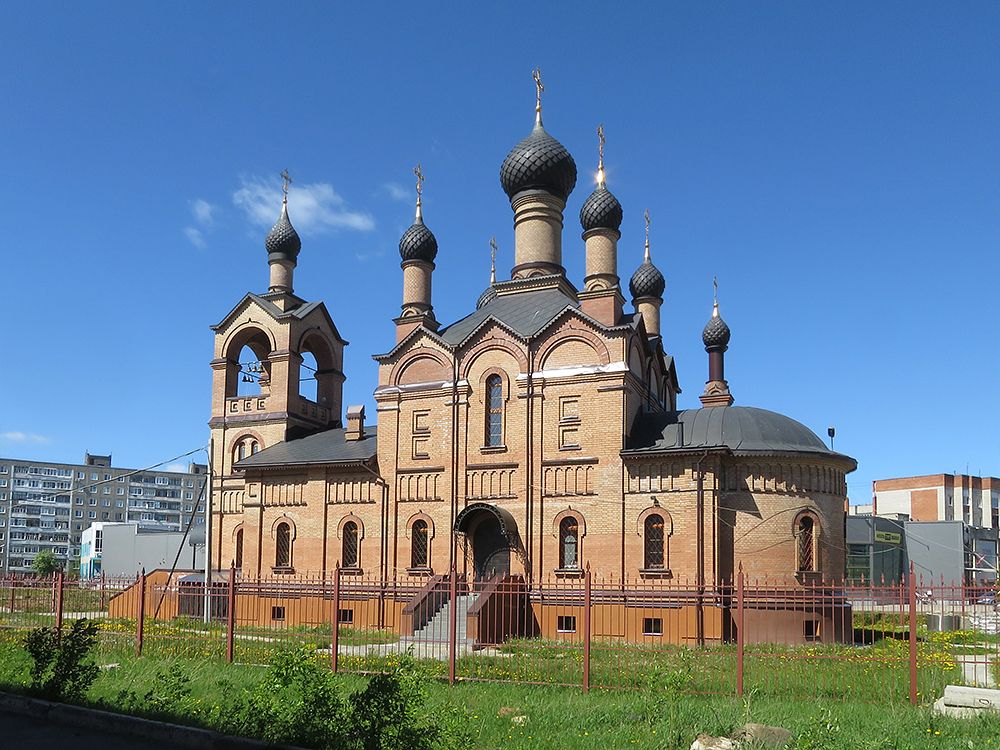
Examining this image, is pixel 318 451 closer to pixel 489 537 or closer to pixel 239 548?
pixel 239 548

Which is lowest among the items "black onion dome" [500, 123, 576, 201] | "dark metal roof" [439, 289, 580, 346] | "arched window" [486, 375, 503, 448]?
"arched window" [486, 375, 503, 448]

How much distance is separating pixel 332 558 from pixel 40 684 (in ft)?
44.8

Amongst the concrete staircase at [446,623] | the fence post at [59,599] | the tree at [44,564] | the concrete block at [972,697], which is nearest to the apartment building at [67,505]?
the tree at [44,564]

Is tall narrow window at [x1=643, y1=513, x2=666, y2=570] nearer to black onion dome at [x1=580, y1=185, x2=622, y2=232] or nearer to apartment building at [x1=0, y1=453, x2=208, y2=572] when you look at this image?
black onion dome at [x1=580, y1=185, x2=622, y2=232]

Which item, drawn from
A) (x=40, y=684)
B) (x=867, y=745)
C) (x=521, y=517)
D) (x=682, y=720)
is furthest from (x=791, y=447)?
(x=40, y=684)

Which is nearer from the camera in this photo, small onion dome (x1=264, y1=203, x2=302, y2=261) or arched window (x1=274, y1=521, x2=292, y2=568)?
arched window (x1=274, y1=521, x2=292, y2=568)

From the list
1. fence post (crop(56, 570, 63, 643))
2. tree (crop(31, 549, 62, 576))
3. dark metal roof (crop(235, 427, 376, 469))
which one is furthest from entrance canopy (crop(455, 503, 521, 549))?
tree (crop(31, 549, 62, 576))

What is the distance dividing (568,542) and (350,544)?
233 inches

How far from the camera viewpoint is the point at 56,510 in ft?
267

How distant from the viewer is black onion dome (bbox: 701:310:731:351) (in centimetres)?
3017

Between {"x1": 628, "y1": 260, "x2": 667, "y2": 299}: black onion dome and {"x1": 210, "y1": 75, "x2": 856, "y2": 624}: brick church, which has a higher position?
{"x1": 628, "y1": 260, "x2": 667, "y2": 299}: black onion dome

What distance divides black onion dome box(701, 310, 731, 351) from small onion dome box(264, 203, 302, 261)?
510 inches

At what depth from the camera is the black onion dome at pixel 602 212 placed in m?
25.1

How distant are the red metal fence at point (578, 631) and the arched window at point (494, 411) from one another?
3.43 m
